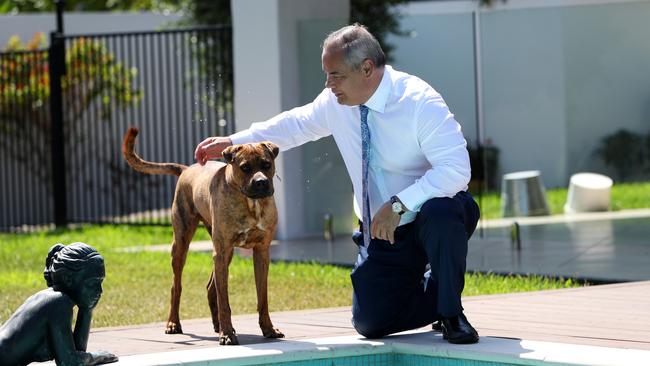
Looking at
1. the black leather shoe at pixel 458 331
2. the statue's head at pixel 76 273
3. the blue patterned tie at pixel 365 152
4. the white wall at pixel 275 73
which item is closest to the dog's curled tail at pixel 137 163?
the blue patterned tie at pixel 365 152

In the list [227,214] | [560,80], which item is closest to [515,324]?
[227,214]

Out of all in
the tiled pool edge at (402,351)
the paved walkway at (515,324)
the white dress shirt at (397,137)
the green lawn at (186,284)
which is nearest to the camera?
the tiled pool edge at (402,351)

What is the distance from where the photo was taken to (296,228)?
12344 millimetres

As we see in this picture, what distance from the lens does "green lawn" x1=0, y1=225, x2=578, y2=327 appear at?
7.90 m

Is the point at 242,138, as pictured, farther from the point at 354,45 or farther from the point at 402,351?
the point at 402,351

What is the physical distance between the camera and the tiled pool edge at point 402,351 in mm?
4801

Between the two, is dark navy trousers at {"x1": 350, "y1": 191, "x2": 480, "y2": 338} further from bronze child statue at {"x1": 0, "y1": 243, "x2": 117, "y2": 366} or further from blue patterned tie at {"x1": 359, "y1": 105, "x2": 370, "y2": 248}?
bronze child statue at {"x1": 0, "y1": 243, "x2": 117, "y2": 366}

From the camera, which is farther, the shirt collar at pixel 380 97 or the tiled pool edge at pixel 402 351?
the shirt collar at pixel 380 97

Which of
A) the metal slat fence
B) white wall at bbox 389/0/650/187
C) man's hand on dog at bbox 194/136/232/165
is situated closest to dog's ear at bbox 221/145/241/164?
man's hand on dog at bbox 194/136/232/165

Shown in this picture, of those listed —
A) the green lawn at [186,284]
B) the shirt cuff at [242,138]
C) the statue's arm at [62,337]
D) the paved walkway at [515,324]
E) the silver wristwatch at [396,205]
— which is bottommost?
the green lawn at [186,284]

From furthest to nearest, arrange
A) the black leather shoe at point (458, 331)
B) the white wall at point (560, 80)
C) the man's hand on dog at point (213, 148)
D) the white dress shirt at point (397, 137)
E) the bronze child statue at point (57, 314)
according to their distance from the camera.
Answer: the white wall at point (560, 80), the man's hand on dog at point (213, 148), the white dress shirt at point (397, 137), the black leather shoe at point (458, 331), the bronze child statue at point (57, 314)

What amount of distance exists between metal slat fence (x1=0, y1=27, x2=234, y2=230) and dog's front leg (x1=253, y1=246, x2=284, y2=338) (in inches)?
350

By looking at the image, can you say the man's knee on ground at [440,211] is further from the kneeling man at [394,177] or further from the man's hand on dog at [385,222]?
the man's hand on dog at [385,222]

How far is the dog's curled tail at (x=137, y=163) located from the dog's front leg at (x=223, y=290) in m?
0.72
